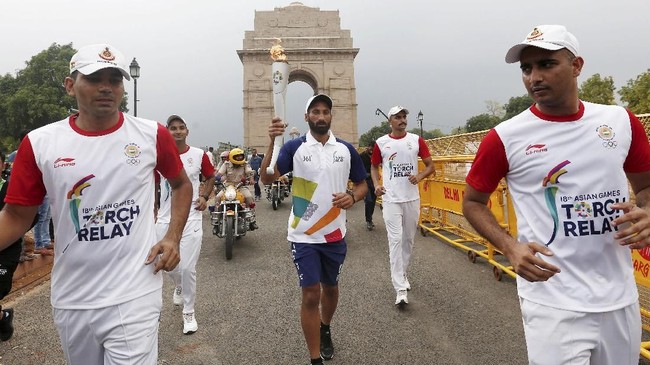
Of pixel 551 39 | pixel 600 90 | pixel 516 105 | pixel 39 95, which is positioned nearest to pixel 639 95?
pixel 600 90

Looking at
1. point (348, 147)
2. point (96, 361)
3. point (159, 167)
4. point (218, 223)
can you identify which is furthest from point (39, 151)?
point (218, 223)

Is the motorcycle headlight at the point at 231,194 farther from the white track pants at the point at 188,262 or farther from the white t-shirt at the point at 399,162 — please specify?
the white t-shirt at the point at 399,162

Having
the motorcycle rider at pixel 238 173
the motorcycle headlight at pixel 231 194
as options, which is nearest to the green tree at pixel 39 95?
the motorcycle rider at pixel 238 173

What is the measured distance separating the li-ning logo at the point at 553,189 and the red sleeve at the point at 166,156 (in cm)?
193

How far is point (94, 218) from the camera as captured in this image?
6.58ft

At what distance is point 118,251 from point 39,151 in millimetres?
610

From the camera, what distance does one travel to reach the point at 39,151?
197 centimetres

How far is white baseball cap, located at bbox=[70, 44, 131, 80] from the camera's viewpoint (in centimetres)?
199

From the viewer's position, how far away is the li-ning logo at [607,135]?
1.85 metres

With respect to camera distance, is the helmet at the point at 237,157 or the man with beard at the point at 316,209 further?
the helmet at the point at 237,157

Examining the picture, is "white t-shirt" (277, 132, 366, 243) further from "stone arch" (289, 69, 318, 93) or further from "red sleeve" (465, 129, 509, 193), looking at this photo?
"stone arch" (289, 69, 318, 93)

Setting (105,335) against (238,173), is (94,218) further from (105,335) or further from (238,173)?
(238,173)

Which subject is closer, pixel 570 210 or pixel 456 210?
pixel 570 210

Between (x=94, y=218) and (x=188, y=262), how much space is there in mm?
2553
